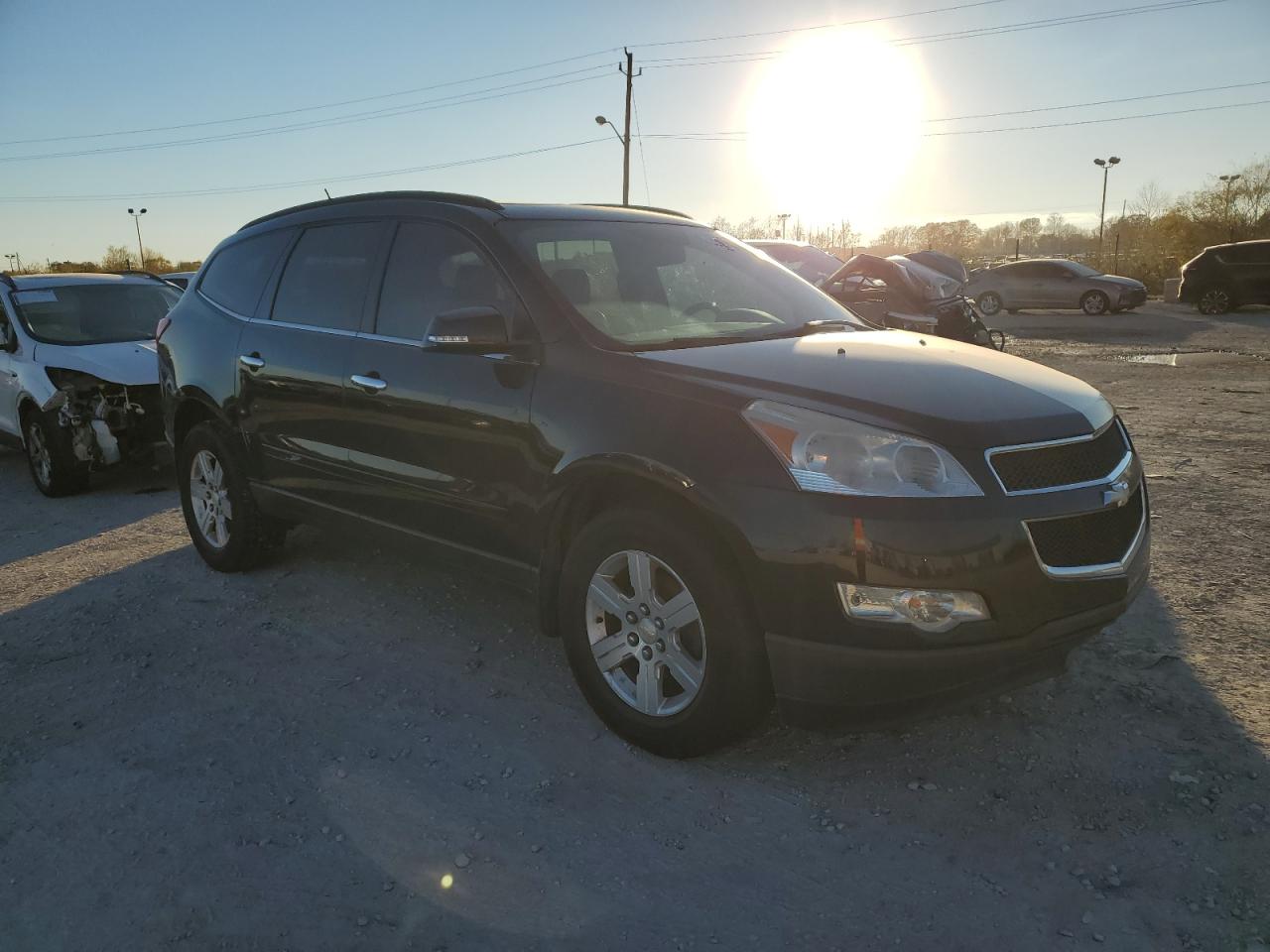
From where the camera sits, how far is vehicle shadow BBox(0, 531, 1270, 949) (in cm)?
242

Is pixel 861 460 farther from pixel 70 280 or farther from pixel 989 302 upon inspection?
pixel 989 302

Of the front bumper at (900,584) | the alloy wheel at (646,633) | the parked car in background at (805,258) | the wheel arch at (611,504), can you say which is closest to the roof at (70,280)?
the wheel arch at (611,504)

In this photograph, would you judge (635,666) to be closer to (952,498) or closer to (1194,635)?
(952,498)

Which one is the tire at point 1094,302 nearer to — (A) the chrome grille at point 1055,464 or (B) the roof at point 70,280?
(B) the roof at point 70,280

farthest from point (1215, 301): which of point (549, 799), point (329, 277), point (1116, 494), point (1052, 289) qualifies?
point (549, 799)

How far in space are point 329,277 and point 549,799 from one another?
270cm

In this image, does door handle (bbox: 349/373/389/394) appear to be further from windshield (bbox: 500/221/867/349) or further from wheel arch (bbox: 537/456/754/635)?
wheel arch (bbox: 537/456/754/635)

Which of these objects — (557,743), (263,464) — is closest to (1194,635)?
(557,743)

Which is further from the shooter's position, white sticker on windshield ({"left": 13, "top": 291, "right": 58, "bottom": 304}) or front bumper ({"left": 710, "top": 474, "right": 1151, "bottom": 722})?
white sticker on windshield ({"left": 13, "top": 291, "right": 58, "bottom": 304})

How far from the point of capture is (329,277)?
443 centimetres

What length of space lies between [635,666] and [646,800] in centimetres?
47

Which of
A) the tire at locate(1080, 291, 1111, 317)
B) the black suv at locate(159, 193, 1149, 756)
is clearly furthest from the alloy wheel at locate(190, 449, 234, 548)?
the tire at locate(1080, 291, 1111, 317)

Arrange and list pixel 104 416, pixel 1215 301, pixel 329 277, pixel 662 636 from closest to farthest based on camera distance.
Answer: pixel 662 636 < pixel 329 277 < pixel 104 416 < pixel 1215 301

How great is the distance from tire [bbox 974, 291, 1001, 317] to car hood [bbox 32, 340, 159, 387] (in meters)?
23.7
